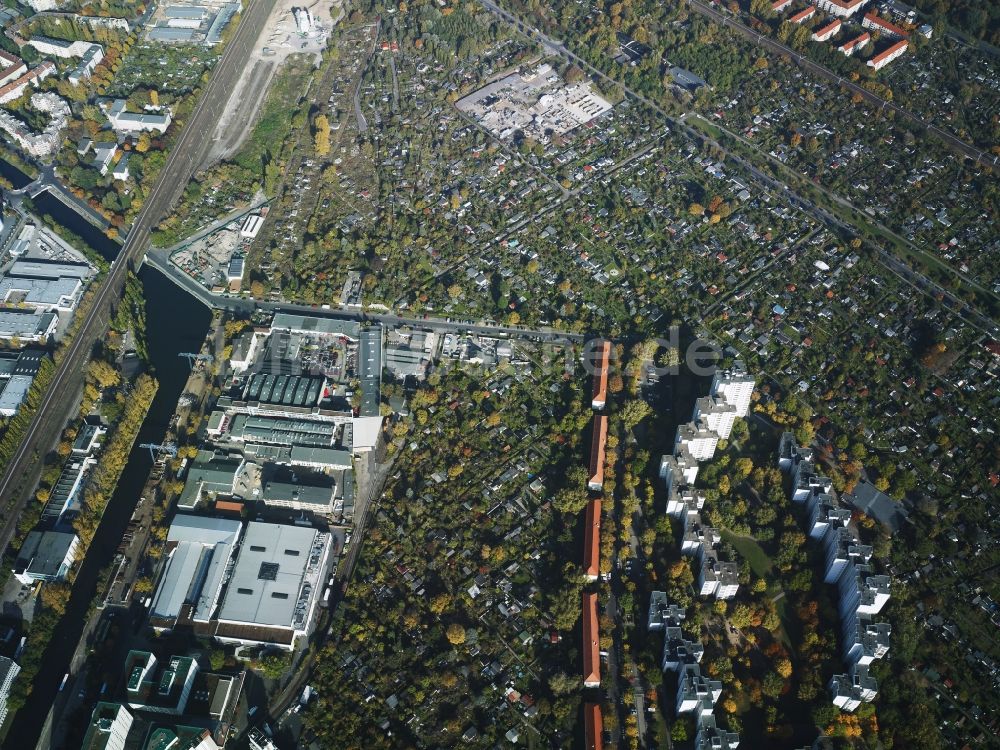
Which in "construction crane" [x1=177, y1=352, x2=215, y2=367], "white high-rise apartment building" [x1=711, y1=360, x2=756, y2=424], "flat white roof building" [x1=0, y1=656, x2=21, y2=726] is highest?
"construction crane" [x1=177, y1=352, x2=215, y2=367]

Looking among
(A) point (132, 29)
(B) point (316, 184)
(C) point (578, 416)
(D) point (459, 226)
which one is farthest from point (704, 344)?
(A) point (132, 29)

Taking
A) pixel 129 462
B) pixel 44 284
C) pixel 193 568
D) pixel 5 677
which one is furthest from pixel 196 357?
pixel 5 677

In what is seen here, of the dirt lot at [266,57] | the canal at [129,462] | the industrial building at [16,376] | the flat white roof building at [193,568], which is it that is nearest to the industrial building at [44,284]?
the canal at [129,462]

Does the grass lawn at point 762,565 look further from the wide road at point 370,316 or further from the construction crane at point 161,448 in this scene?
the construction crane at point 161,448

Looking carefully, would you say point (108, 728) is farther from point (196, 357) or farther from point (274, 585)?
point (196, 357)

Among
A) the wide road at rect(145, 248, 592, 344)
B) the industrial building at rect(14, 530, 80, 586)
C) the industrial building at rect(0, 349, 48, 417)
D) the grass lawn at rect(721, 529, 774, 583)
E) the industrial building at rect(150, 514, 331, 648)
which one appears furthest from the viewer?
the wide road at rect(145, 248, 592, 344)

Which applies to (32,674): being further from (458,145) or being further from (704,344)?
(458,145)

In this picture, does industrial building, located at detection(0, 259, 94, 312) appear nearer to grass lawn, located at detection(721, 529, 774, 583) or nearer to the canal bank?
the canal bank

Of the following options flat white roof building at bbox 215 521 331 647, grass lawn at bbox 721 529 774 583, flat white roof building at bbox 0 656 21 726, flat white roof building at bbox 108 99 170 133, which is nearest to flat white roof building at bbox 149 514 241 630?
flat white roof building at bbox 215 521 331 647
